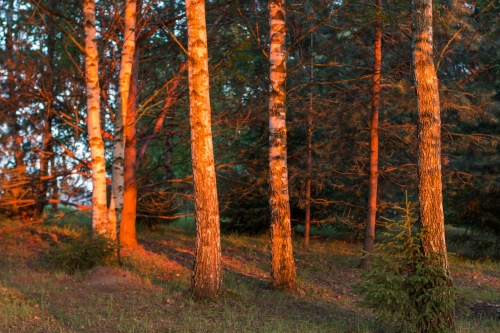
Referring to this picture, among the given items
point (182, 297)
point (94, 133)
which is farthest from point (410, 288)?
→ point (94, 133)

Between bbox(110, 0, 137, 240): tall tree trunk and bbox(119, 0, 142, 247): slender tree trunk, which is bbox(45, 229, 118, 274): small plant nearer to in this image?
bbox(110, 0, 137, 240): tall tree trunk

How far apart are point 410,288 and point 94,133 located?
7981mm

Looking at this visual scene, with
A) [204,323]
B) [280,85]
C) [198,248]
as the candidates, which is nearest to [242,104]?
[280,85]

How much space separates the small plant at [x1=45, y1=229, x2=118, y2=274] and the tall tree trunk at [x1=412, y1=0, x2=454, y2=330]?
7.09 m

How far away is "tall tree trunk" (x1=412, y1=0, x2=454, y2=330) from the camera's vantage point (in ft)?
24.0

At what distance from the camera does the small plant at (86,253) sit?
39.2ft

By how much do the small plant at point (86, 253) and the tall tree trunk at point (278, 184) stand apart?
3741 mm

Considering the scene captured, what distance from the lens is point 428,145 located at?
755 centimetres

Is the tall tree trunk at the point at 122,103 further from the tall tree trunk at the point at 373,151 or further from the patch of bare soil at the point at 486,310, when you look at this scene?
the patch of bare soil at the point at 486,310

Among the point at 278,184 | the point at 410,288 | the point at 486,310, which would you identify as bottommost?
the point at 486,310

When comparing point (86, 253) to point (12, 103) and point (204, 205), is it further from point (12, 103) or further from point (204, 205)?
point (12, 103)

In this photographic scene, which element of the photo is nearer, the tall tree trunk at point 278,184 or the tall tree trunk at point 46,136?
the tall tree trunk at point 278,184

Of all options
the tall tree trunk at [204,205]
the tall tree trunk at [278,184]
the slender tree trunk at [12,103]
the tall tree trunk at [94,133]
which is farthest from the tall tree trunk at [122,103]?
the tall tree trunk at [204,205]

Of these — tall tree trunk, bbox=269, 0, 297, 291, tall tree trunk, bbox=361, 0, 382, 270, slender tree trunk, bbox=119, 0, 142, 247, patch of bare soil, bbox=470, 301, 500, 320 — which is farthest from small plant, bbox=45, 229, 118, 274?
patch of bare soil, bbox=470, 301, 500, 320
